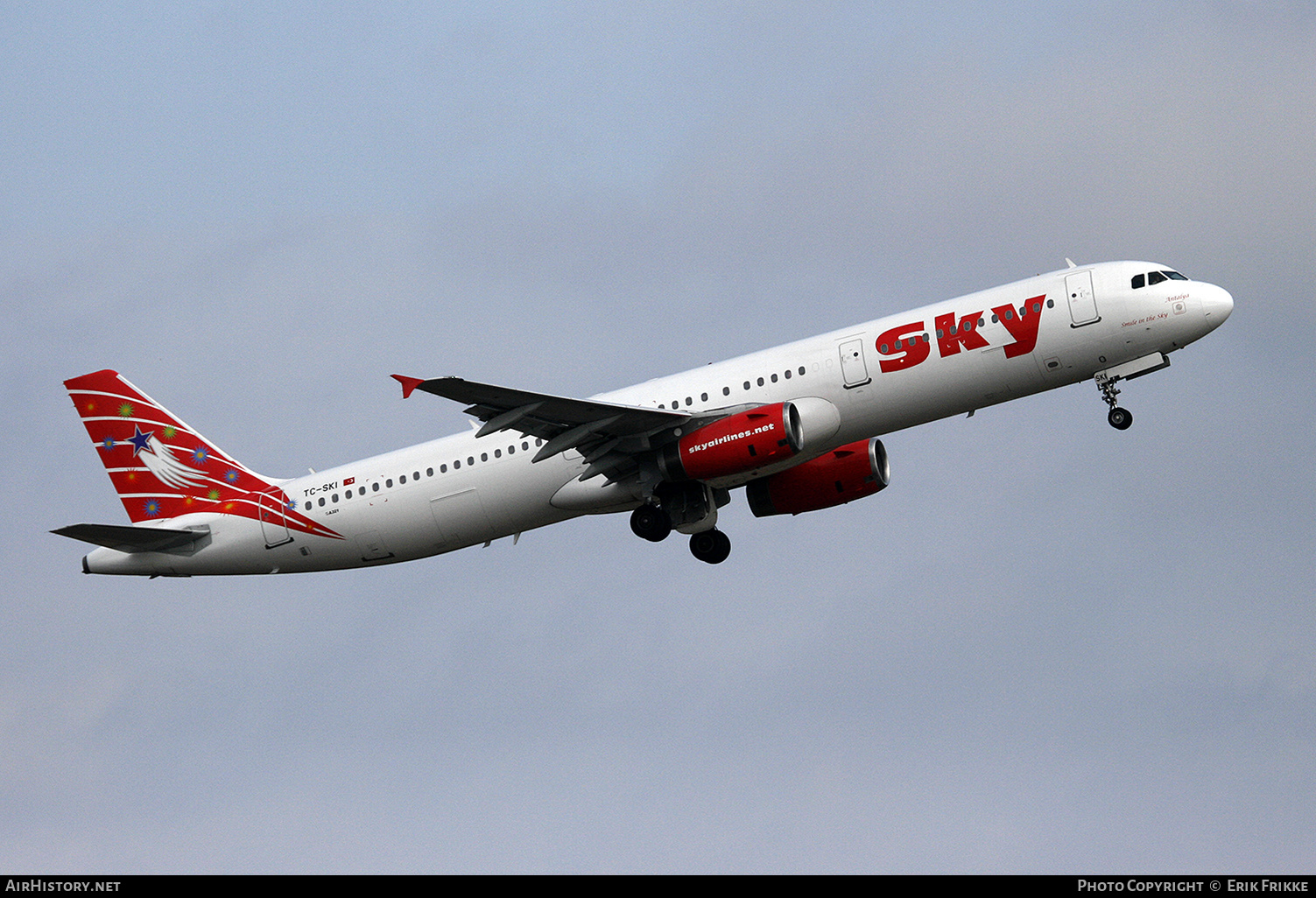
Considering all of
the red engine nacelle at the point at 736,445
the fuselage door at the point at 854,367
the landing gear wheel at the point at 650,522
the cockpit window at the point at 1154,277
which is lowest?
the landing gear wheel at the point at 650,522

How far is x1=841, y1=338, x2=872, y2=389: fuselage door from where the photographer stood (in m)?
44.1

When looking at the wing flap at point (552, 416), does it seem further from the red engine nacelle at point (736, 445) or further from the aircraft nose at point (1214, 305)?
the aircraft nose at point (1214, 305)

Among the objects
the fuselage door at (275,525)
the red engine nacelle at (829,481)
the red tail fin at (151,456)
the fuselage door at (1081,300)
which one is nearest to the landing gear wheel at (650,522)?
the red engine nacelle at (829,481)

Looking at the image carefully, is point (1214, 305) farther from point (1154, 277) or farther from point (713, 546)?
point (713, 546)

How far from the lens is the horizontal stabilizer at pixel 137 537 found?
48000 mm

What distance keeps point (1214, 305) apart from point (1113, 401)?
3.57 m

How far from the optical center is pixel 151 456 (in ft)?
172

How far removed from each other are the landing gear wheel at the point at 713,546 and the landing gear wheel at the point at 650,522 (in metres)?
3.43

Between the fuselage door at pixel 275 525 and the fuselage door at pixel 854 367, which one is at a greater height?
the fuselage door at pixel 854 367

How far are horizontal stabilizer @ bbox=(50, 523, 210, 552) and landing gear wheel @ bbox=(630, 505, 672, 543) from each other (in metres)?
13.5

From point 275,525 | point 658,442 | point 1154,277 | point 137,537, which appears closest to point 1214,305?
point 1154,277

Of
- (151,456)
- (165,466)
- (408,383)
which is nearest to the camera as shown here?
(408,383)
